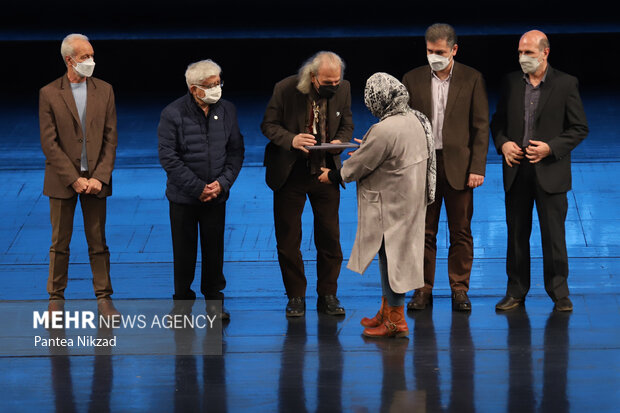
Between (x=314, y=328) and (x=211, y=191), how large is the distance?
837 mm

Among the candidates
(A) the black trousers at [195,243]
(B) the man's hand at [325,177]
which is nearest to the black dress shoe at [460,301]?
(B) the man's hand at [325,177]

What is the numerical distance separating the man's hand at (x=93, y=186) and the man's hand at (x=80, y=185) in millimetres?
17

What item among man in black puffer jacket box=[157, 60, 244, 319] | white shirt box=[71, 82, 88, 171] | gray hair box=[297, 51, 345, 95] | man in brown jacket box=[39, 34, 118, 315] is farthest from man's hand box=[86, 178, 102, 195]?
gray hair box=[297, 51, 345, 95]

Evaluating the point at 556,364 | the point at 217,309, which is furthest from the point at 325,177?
the point at 556,364

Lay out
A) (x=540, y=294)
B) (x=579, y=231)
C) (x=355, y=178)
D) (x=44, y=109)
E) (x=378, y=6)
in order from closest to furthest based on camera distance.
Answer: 1. (x=355, y=178)
2. (x=44, y=109)
3. (x=540, y=294)
4. (x=579, y=231)
5. (x=378, y=6)

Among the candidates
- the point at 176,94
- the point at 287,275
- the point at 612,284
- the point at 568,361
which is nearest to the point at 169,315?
the point at 287,275

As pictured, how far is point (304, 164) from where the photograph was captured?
4.96 meters

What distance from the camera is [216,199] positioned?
4.84 metres

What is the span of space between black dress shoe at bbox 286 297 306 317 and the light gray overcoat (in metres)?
0.48

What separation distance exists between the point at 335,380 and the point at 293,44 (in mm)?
5182

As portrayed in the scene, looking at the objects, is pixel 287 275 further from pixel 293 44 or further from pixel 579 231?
pixel 293 44

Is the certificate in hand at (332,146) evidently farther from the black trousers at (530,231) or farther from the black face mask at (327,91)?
the black trousers at (530,231)

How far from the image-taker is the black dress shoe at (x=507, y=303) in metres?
5.05

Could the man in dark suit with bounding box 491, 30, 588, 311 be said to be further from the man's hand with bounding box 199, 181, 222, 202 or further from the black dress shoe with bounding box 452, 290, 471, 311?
the man's hand with bounding box 199, 181, 222, 202
